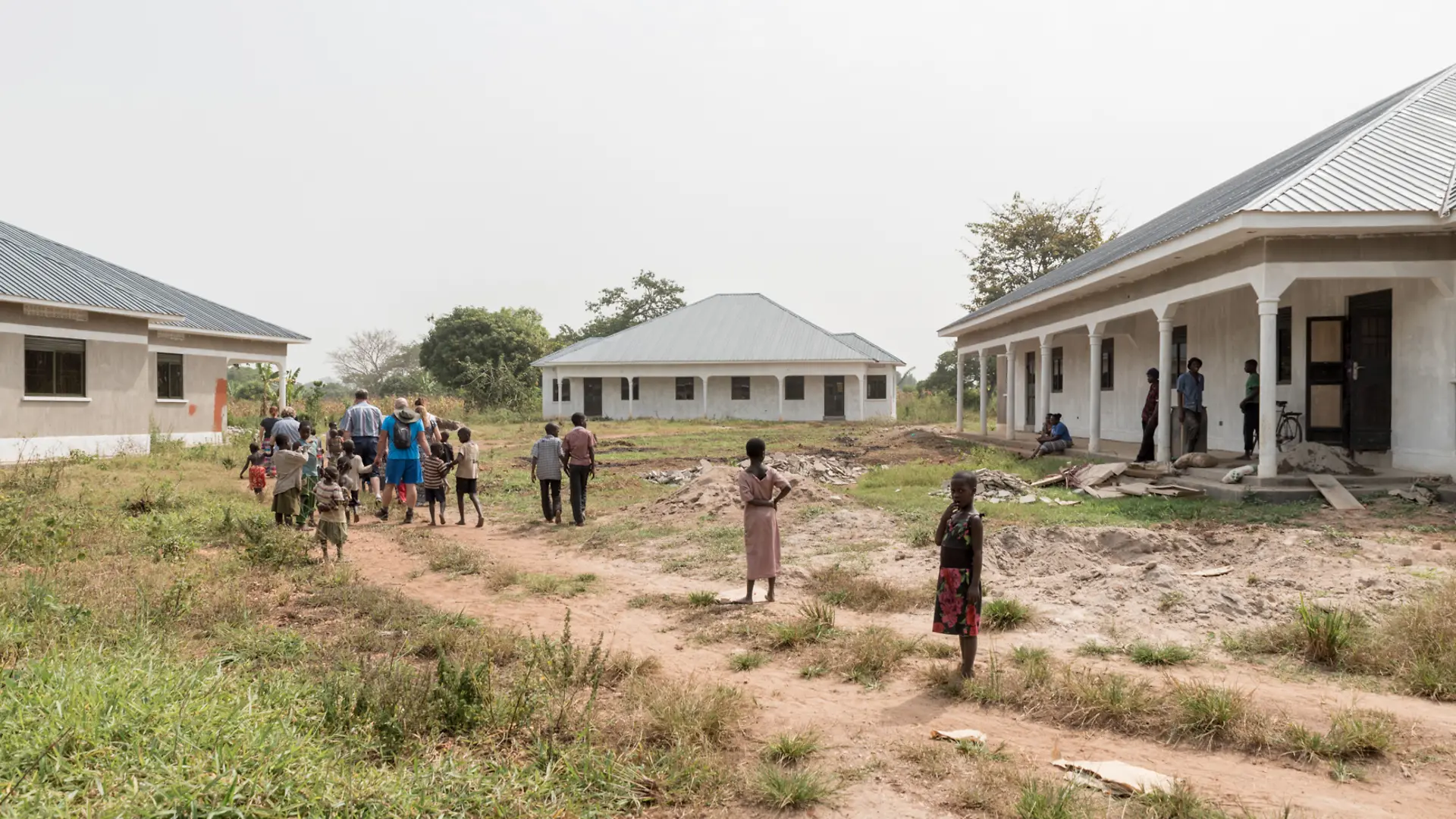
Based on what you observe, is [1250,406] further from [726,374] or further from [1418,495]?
[726,374]

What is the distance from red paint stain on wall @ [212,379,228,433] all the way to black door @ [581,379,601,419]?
17155 mm

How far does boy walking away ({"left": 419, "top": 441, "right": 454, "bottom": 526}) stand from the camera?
11.4 m

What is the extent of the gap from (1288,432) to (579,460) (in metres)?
10.7

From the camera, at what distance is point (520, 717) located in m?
4.35

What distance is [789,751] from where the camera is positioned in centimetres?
412

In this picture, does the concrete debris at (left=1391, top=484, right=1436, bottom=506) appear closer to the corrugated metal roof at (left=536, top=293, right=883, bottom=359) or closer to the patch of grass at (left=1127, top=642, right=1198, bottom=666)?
the patch of grass at (left=1127, top=642, right=1198, bottom=666)

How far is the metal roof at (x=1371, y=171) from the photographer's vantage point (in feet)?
35.1

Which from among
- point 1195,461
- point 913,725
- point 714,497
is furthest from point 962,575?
point 1195,461

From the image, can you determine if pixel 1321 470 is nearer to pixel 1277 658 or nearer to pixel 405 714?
pixel 1277 658

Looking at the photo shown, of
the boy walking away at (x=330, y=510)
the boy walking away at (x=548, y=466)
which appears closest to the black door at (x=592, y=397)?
the boy walking away at (x=548, y=466)

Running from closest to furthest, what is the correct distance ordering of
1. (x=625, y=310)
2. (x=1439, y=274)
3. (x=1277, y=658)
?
1. (x=1277, y=658)
2. (x=1439, y=274)
3. (x=625, y=310)

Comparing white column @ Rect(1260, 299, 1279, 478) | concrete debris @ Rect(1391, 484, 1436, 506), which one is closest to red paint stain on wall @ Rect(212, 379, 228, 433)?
white column @ Rect(1260, 299, 1279, 478)

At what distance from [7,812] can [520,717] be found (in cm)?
200

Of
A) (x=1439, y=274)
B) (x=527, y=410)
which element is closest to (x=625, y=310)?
(x=527, y=410)
